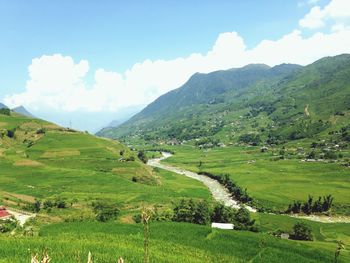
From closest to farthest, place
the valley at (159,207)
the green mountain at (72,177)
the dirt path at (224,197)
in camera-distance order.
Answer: the valley at (159,207) → the green mountain at (72,177) → the dirt path at (224,197)

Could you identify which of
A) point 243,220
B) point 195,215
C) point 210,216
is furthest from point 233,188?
point 195,215

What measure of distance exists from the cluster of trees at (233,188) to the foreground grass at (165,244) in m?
70.2

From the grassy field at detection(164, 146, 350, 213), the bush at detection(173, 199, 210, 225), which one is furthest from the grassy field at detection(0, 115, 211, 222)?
the bush at detection(173, 199, 210, 225)

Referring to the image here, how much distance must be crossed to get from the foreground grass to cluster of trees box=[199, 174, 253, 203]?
70165mm

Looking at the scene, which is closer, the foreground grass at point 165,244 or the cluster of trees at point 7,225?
the foreground grass at point 165,244

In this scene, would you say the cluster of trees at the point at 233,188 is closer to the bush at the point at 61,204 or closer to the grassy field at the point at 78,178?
the grassy field at the point at 78,178

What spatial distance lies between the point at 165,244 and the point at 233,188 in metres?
98.9

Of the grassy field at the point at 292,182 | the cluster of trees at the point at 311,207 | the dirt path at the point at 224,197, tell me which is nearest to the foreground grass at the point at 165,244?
the dirt path at the point at 224,197

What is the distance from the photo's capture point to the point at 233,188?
148 m

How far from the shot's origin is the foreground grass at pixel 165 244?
3838cm

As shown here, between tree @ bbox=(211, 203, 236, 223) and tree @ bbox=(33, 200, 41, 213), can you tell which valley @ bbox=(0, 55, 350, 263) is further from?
tree @ bbox=(33, 200, 41, 213)

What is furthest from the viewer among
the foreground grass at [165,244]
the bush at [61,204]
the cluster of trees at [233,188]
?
the cluster of trees at [233,188]

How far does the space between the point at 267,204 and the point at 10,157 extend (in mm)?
107278

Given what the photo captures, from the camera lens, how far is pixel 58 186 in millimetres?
127812
